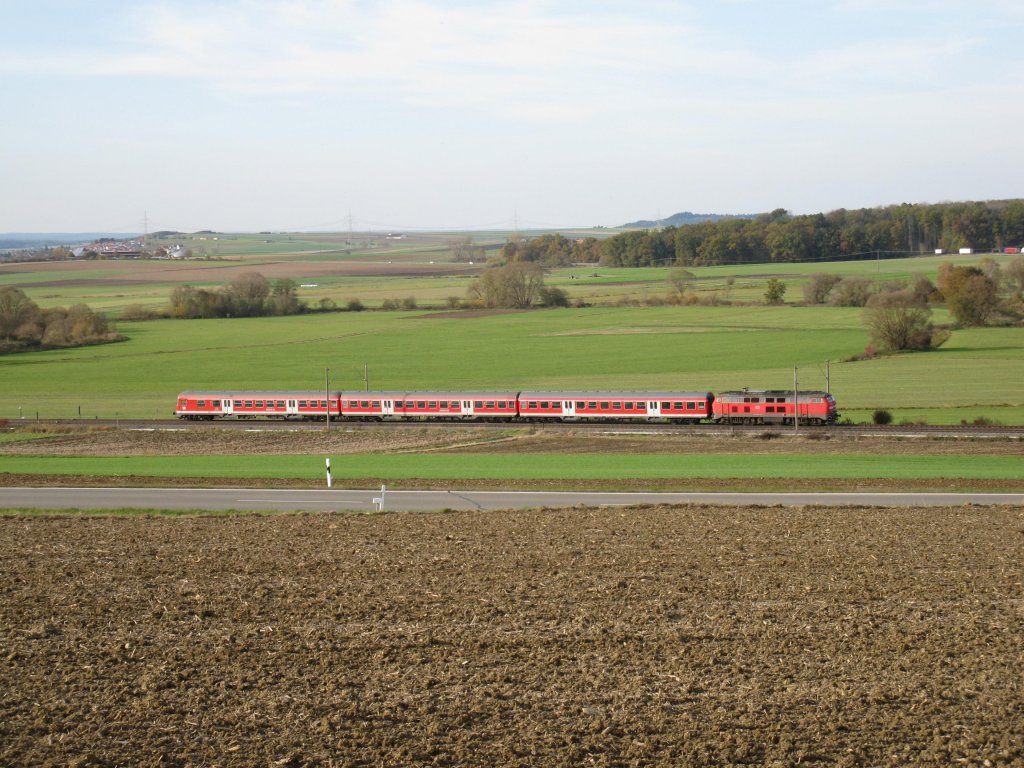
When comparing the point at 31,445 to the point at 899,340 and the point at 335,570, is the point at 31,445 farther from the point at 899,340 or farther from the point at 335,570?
the point at 899,340

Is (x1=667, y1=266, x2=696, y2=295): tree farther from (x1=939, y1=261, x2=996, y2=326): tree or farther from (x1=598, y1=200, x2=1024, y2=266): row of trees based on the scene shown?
(x1=598, y1=200, x2=1024, y2=266): row of trees

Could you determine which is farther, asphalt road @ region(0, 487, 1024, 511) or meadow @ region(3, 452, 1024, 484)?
meadow @ region(3, 452, 1024, 484)

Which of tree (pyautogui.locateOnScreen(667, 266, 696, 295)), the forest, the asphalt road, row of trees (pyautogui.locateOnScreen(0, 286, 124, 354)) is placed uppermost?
the forest

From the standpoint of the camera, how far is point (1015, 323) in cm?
9406

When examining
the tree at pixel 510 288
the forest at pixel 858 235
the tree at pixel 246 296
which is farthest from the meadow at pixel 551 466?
the forest at pixel 858 235

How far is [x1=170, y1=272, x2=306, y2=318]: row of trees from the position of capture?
12306 centimetres

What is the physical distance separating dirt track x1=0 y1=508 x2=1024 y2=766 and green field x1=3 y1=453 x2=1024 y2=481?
11706mm

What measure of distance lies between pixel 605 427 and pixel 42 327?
68328mm

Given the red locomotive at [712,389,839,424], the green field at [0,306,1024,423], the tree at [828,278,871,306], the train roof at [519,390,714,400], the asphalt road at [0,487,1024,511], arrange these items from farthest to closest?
the tree at [828,278,871,306] → the green field at [0,306,1024,423] → the train roof at [519,390,714,400] → the red locomotive at [712,389,839,424] → the asphalt road at [0,487,1024,511]

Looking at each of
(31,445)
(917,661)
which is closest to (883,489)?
(917,661)

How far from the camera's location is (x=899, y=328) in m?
80.6

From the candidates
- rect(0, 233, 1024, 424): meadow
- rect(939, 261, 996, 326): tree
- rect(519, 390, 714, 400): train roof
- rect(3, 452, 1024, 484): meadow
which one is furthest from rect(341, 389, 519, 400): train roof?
rect(939, 261, 996, 326): tree

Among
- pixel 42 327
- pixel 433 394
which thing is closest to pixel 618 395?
pixel 433 394

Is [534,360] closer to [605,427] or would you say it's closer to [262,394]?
[262,394]
